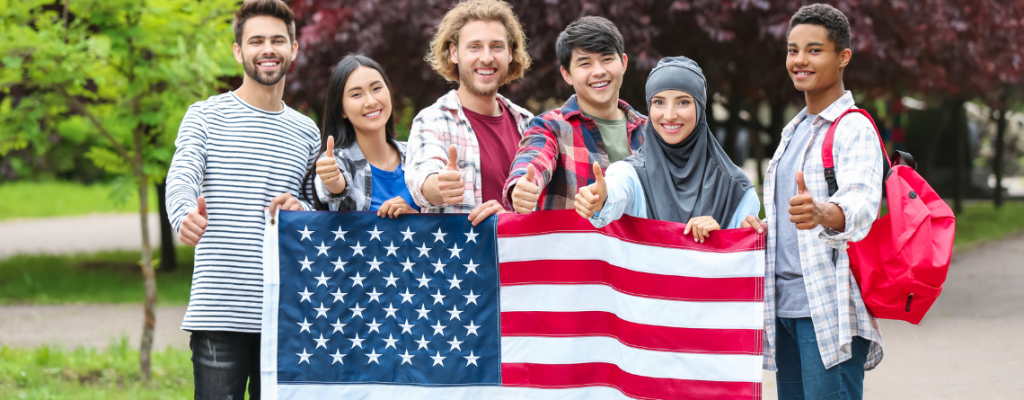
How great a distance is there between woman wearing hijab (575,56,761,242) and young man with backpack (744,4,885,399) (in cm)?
12

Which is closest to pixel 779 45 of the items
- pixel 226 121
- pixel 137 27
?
pixel 137 27

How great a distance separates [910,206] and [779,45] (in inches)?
249

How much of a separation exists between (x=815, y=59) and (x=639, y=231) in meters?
0.92

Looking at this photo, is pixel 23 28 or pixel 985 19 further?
pixel 985 19

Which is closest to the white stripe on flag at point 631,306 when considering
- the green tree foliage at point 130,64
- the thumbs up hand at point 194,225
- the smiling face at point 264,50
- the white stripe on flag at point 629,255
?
the white stripe on flag at point 629,255

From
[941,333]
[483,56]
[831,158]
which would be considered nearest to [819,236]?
[831,158]

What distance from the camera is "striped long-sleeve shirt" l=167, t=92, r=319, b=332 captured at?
136 inches

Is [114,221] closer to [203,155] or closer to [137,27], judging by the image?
[137,27]

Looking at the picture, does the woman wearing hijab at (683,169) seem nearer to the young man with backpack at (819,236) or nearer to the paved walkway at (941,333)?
the young man with backpack at (819,236)

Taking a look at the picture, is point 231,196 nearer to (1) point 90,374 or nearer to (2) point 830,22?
(2) point 830,22

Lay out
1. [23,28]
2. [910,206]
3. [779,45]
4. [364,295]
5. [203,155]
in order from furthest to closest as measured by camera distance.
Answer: [779,45] < [23,28] < [364,295] < [203,155] < [910,206]

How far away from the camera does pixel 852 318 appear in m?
3.02

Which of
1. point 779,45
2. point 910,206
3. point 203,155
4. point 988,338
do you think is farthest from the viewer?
point 779,45

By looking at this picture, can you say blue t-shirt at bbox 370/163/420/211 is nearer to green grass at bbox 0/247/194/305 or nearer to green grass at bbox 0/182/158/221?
green grass at bbox 0/247/194/305
